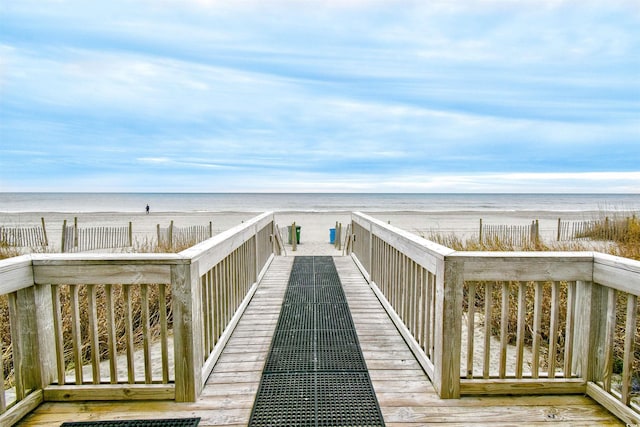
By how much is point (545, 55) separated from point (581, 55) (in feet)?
4.43

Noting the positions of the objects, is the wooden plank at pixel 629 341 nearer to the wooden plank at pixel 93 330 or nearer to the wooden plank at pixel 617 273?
the wooden plank at pixel 617 273

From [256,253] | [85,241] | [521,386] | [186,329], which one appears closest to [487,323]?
[521,386]

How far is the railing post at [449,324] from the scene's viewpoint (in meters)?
2.28

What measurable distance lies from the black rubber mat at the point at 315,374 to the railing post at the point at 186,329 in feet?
1.52

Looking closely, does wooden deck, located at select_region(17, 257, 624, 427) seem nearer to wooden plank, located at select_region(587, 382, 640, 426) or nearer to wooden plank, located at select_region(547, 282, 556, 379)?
wooden plank, located at select_region(587, 382, 640, 426)

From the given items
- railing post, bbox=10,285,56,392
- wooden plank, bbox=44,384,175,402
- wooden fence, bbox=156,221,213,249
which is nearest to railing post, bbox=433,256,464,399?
wooden plank, bbox=44,384,175,402

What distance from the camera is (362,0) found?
316 inches

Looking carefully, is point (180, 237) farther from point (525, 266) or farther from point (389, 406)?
point (525, 266)

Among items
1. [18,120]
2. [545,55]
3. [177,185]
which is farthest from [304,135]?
[177,185]

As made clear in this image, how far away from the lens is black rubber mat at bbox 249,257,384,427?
2.15 meters

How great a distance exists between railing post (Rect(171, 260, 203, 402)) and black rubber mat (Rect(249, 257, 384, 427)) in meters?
0.46

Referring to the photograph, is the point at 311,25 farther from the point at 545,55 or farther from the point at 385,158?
the point at 385,158

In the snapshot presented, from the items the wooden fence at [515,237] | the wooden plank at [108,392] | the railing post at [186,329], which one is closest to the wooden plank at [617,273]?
the railing post at [186,329]

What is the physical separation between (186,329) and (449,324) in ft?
5.67
